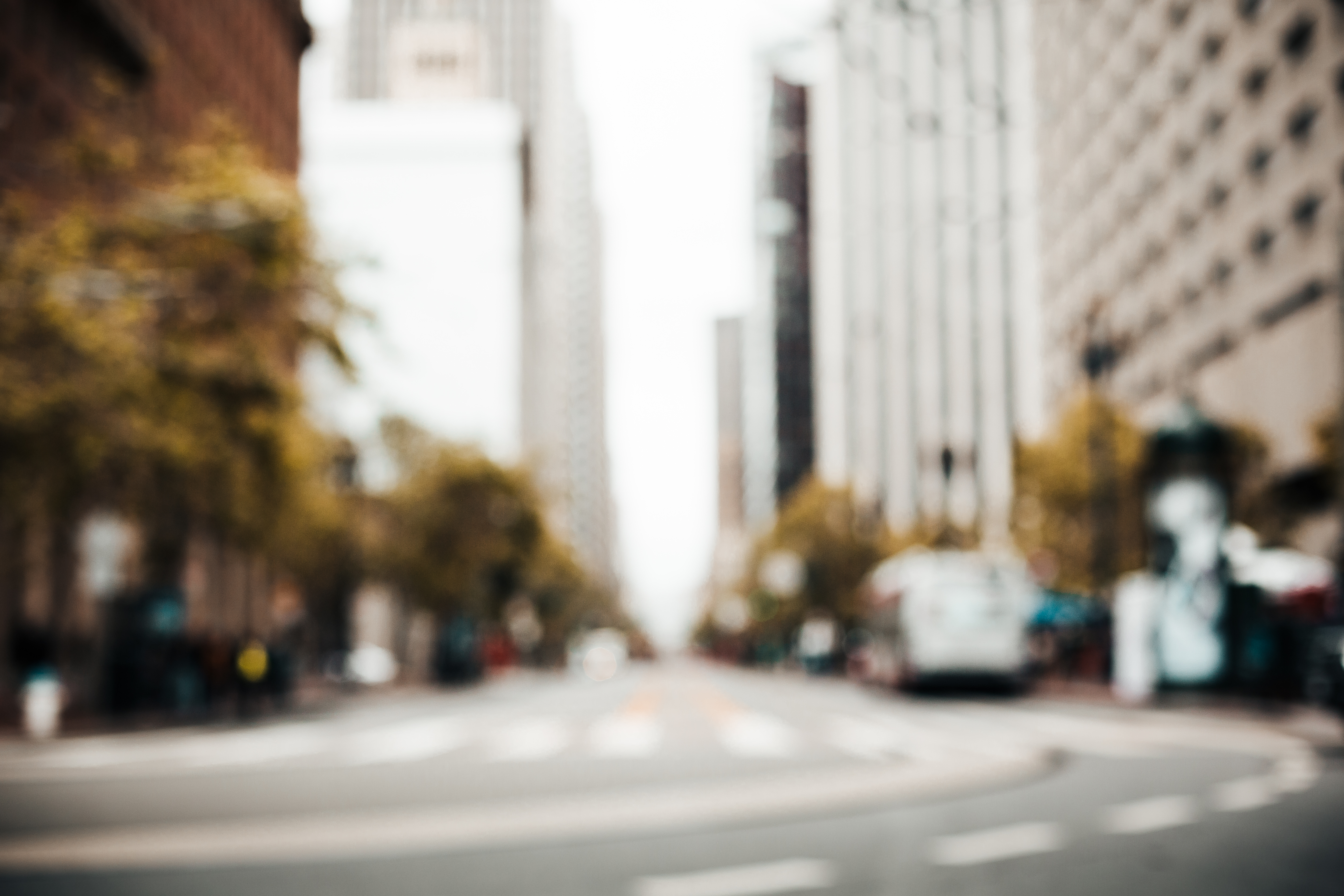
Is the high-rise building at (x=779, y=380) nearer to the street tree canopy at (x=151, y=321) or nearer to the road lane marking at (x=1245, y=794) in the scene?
the street tree canopy at (x=151, y=321)

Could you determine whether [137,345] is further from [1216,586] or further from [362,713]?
[1216,586]

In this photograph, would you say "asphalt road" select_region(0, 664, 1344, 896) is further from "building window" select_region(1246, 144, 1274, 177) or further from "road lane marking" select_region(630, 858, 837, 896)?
"building window" select_region(1246, 144, 1274, 177)

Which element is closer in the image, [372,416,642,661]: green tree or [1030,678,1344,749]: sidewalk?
[1030,678,1344,749]: sidewalk

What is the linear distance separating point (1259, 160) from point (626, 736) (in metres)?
36.9

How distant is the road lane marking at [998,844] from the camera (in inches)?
321

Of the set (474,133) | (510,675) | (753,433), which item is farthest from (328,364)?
(753,433)

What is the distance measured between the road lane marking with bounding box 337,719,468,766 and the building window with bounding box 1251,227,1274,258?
3407 cm

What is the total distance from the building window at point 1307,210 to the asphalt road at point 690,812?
2776 centimetres

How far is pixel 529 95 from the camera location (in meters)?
183

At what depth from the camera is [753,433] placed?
194 m

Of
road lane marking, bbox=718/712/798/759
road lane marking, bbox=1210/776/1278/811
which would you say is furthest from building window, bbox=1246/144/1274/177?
road lane marking, bbox=1210/776/1278/811

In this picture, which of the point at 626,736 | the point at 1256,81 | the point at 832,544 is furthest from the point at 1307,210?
the point at 832,544

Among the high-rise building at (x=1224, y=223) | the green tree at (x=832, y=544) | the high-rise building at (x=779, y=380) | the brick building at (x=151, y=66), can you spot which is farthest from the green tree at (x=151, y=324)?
the high-rise building at (x=779, y=380)

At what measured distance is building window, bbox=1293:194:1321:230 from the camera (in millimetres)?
43469
